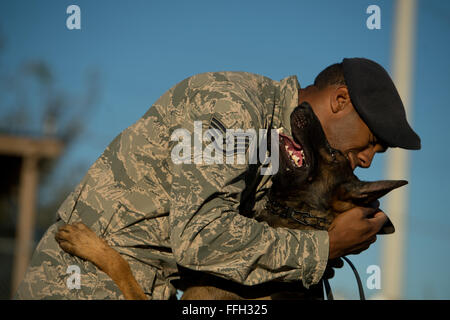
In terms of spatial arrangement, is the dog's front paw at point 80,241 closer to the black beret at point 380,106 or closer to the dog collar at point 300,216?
the dog collar at point 300,216

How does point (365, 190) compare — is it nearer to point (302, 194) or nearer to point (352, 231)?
point (352, 231)

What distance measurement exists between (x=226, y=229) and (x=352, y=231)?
0.79 metres

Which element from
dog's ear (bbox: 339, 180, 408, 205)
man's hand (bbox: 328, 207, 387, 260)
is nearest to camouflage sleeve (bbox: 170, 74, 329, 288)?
man's hand (bbox: 328, 207, 387, 260)

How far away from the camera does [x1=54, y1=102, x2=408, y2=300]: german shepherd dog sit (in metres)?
3.48

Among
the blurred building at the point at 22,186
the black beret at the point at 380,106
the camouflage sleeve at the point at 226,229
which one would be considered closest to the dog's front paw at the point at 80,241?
the camouflage sleeve at the point at 226,229

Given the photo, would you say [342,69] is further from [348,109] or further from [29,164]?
[29,164]

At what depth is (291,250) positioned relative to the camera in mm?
3248

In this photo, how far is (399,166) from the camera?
8.16 meters

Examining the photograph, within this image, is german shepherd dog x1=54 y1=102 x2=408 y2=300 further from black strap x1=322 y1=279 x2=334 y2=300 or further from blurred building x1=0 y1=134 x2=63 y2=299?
blurred building x1=0 y1=134 x2=63 y2=299

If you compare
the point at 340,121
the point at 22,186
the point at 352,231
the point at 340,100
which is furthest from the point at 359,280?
the point at 22,186

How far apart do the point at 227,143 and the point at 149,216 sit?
663mm

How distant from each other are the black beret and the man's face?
0.17 feet

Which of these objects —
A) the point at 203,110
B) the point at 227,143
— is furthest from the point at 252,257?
the point at 203,110

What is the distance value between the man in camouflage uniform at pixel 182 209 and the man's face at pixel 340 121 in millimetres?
176
